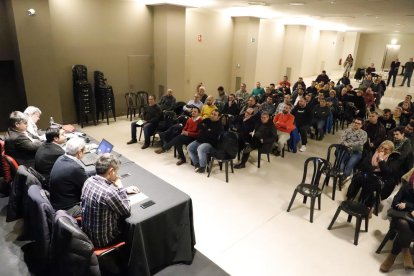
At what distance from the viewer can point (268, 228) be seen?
151 inches

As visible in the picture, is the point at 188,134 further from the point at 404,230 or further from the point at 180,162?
the point at 404,230

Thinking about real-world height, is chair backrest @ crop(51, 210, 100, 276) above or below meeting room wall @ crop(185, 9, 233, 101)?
below

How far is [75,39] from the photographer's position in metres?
7.23

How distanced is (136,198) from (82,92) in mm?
5151

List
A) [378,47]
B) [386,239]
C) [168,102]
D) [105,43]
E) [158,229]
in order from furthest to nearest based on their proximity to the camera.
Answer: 1. [378,47]
2. [105,43]
3. [168,102]
4. [386,239]
5. [158,229]

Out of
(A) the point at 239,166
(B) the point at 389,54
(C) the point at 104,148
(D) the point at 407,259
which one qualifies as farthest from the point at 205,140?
(B) the point at 389,54

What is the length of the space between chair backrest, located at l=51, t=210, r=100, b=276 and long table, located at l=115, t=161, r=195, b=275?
0.36m

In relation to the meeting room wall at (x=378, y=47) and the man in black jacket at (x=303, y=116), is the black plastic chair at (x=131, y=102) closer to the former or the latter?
the man in black jacket at (x=303, y=116)

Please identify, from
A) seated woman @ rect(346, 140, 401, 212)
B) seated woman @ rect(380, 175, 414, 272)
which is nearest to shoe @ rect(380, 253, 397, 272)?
seated woman @ rect(380, 175, 414, 272)

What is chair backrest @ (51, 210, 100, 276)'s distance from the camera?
231 cm

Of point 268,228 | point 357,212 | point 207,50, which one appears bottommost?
point 268,228

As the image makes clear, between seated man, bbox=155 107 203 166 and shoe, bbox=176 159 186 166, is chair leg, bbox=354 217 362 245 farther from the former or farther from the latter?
shoe, bbox=176 159 186 166

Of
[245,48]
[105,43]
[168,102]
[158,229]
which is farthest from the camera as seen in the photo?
[245,48]

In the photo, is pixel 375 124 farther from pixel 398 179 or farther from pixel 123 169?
pixel 123 169
